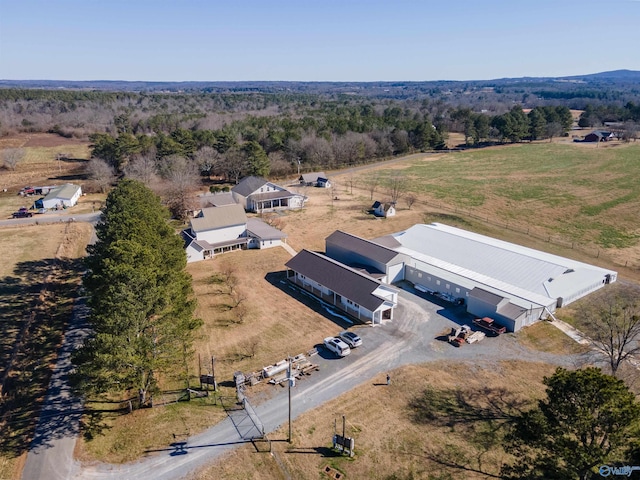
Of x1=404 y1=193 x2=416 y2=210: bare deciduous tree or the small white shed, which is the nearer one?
the small white shed

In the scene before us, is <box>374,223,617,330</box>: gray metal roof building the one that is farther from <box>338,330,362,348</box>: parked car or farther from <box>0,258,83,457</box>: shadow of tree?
<box>0,258,83,457</box>: shadow of tree

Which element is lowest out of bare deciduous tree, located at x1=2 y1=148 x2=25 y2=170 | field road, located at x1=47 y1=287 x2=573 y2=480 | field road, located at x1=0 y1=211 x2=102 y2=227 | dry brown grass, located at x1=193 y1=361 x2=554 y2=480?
dry brown grass, located at x1=193 y1=361 x2=554 y2=480

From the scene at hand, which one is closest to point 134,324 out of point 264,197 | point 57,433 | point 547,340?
point 57,433

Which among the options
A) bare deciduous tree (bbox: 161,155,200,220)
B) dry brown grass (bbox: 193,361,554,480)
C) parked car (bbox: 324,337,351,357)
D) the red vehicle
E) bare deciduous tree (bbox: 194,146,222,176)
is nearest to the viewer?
dry brown grass (bbox: 193,361,554,480)

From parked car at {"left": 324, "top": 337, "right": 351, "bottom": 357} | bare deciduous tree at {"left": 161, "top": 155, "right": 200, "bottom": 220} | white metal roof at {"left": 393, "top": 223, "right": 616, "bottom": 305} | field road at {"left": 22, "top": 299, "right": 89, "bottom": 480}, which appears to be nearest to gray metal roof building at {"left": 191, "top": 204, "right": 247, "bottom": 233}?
bare deciduous tree at {"left": 161, "top": 155, "right": 200, "bottom": 220}

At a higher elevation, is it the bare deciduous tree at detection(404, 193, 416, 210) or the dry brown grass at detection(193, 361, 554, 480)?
the bare deciduous tree at detection(404, 193, 416, 210)

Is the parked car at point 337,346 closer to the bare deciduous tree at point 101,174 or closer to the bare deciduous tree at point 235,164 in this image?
the bare deciduous tree at point 235,164

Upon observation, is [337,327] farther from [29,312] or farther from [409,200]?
[409,200]
